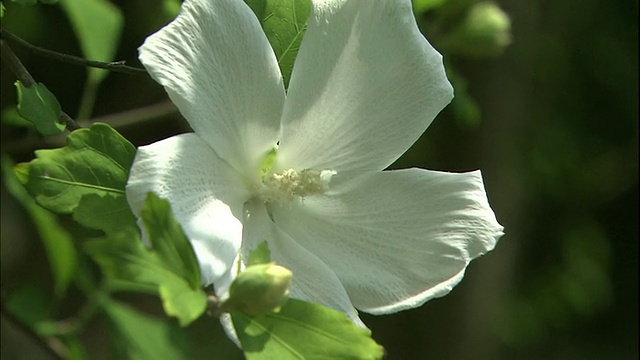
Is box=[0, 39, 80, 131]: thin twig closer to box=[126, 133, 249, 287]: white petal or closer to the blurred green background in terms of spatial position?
box=[126, 133, 249, 287]: white petal

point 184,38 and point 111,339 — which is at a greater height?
point 184,38

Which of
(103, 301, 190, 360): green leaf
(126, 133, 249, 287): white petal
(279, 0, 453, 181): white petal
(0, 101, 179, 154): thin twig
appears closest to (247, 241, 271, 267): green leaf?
(126, 133, 249, 287): white petal

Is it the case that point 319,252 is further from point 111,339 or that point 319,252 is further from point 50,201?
point 111,339

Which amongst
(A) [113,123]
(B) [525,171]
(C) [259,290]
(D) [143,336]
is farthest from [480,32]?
(B) [525,171]

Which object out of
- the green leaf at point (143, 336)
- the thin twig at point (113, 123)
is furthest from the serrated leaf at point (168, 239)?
the green leaf at point (143, 336)

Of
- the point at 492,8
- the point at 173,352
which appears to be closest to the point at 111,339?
the point at 173,352

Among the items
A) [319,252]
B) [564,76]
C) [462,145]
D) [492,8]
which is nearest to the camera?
[319,252]
